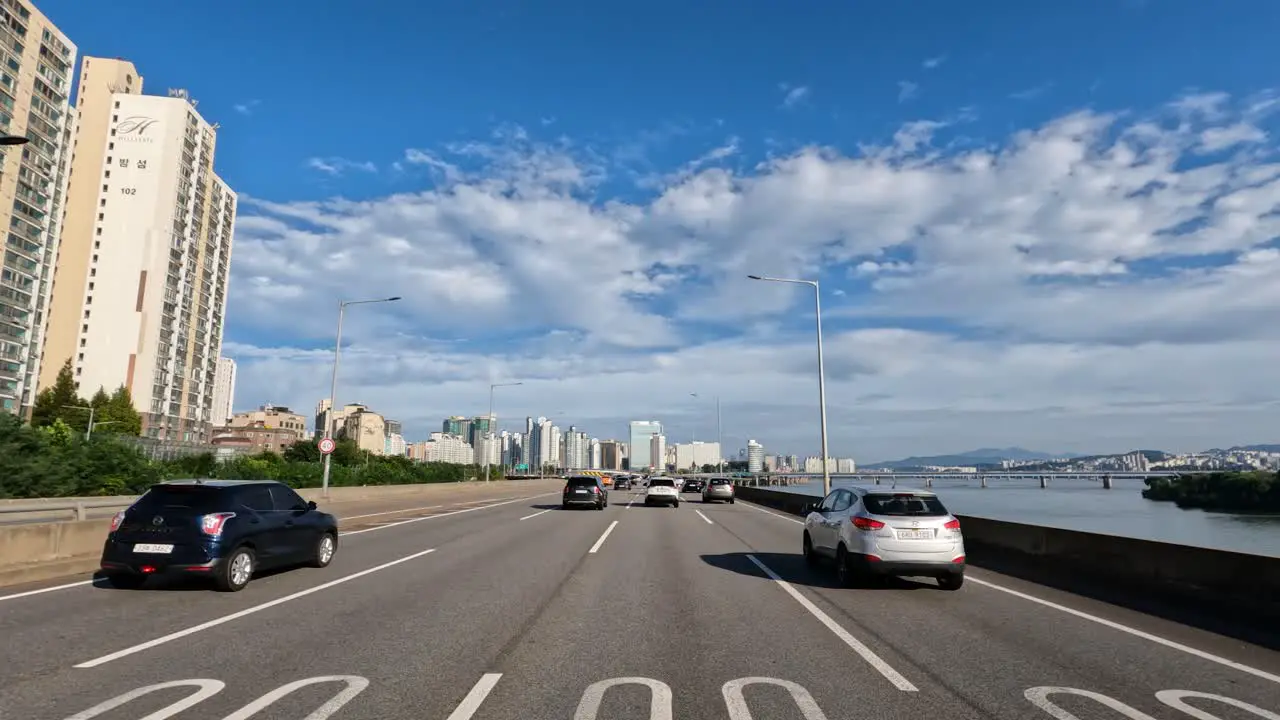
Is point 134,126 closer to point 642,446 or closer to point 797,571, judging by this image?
point 642,446

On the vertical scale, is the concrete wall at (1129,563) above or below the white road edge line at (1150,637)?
above

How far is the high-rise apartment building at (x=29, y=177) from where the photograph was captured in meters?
83.3

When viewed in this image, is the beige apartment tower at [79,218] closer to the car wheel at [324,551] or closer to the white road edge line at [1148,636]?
the car wheel at [324,551]

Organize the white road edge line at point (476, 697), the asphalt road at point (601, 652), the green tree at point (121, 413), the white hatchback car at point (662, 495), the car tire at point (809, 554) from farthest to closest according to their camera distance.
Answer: the green tree at point (121, 413) < the white hatchback car at point (662, 495) < the car tire at point (809, 554) < the asphalt road at point (601, 652) < the white road edge line at point (476, 697)

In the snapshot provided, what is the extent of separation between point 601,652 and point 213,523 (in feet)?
20.8

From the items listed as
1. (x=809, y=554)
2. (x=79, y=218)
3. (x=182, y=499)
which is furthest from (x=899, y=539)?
(x=79, y=218)

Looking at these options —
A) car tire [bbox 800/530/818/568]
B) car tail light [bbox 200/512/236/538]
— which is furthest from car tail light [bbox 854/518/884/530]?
car tail light [bbox 200/512/236/538]

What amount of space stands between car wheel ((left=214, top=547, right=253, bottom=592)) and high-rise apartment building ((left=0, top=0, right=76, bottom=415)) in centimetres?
9155

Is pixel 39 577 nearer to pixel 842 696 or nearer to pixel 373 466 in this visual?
pixel 842 696

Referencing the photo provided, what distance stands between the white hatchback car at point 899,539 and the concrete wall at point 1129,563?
8.23ft

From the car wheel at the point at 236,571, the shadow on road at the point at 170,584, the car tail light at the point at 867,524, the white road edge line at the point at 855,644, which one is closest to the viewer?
the white road edge line at the point at 855,644

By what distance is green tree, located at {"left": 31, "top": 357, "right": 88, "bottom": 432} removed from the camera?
96688 mm

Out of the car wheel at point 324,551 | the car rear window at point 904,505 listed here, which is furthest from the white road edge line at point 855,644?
the car wheel at point 324,551

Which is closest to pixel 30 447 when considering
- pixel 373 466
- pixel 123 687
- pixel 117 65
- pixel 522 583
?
pixel 373 466
